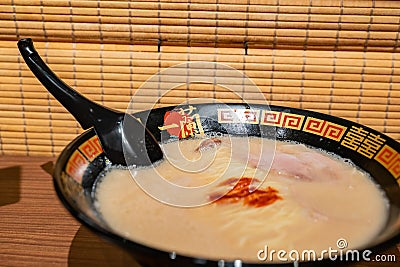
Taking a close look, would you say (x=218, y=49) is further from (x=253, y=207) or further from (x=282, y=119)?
(x=253, y=207)

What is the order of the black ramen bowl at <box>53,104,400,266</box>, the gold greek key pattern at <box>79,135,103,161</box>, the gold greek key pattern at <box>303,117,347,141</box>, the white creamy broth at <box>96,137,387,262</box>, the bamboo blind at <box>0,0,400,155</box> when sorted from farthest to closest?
the bamboo blind at <box>0,0,400,155</box> < the gold greek key pattern at <box>303,117,347,141</box> < the gold greek key pattern at <box>79,135,103,161</box> < the white creamy broth at <box>96,137,387,262</box> < the black ramen bowl at <box>53,104,400,266</box>

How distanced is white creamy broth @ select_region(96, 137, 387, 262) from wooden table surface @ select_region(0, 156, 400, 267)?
0.31 feet

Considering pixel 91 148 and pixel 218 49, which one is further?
pixel 218 49

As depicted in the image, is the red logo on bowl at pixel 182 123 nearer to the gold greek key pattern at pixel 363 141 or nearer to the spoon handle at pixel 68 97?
the spoon handle at pixel 68 97

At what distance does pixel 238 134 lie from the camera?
1.25 m

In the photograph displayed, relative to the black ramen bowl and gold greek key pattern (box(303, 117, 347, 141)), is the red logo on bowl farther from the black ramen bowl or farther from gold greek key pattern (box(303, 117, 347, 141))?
gold greek key pattern (box(303, 117, 347, 141))

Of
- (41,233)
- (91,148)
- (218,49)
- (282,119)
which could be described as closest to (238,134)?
(282,119)

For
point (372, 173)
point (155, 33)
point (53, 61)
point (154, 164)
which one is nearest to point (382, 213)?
point (372, 173)

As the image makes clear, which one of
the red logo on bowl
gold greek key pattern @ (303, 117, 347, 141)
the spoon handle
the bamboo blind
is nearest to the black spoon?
the spoon handle

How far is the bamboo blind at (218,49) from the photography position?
1312mm

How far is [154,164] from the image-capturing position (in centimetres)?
112

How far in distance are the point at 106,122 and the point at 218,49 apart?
1.45 ft

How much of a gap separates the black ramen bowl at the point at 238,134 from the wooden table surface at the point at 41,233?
0.14 meters

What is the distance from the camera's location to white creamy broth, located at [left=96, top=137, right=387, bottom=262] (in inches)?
32.8
